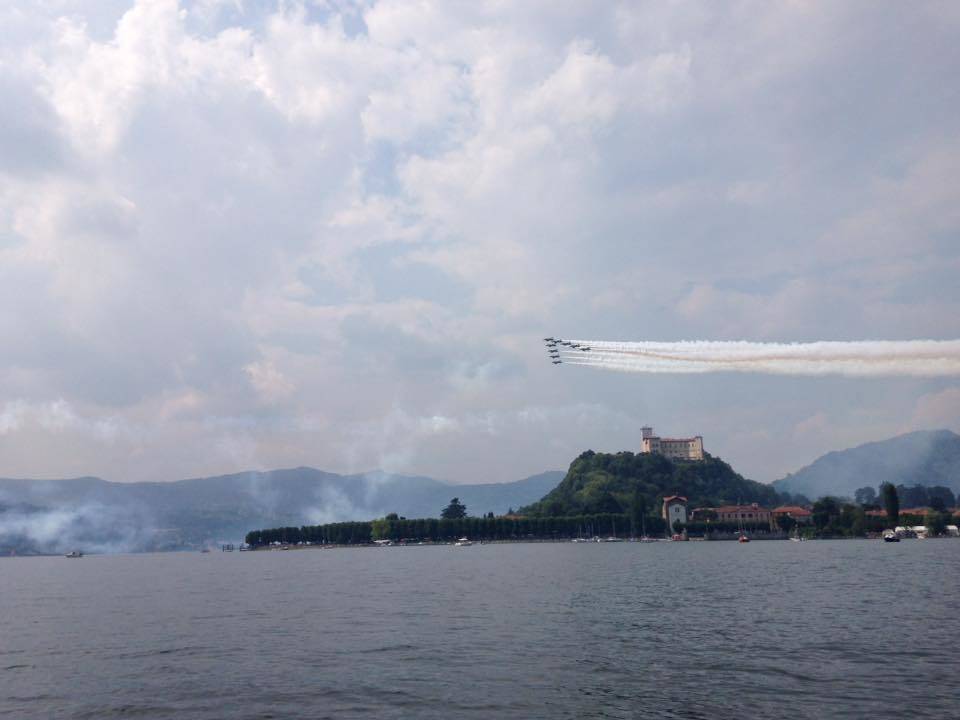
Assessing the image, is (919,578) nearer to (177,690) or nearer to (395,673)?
(395,673)

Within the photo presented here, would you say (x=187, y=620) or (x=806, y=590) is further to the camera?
(x=806, y=590)

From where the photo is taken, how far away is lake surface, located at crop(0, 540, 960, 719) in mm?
41969

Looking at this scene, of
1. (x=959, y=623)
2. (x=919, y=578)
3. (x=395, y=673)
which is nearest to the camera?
(x=395, y=673)

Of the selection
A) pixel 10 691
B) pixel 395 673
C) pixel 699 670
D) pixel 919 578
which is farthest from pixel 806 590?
pixel 10 691

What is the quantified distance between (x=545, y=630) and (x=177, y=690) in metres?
28.9

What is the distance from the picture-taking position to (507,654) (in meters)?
54.8

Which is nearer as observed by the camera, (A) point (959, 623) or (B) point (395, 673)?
(B) point (395, 673)

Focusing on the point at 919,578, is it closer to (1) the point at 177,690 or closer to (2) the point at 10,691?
(1) the point at 177,690

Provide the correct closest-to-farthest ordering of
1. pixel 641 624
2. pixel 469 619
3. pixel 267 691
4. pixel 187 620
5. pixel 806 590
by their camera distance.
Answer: pixel 267 691 → pixel 641 624 → pixel 469 619 → pixel 187 620 → pixel 806 590

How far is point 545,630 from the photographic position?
65.1m

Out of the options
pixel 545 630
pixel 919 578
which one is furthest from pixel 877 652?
pixel 919 578

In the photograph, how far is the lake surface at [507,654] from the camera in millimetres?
41969

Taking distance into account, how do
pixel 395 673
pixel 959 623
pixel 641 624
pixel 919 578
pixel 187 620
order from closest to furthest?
pixel 395 673, pixel 959 623, pixel 641 624, pixel 187 620, pixel 919 578

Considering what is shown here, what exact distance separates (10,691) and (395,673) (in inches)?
910
